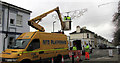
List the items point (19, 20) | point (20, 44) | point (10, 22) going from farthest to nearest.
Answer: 1. point (19, 20)
2. point (10, 22)
3. point (20, 44)

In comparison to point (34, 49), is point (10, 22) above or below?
above

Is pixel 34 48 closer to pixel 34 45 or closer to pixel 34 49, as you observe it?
pixel 34 49

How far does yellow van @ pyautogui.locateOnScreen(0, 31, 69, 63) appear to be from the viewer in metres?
8.63

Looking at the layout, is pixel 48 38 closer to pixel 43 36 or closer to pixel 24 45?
pixel 43 36

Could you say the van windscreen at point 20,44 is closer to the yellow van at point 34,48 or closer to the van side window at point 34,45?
the yellow van at point 34,48

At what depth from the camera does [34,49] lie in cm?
960

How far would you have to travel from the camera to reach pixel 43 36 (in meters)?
10.6

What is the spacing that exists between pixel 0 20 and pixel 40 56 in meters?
9.90

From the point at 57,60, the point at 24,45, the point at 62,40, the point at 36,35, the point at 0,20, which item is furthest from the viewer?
the point at 0,20

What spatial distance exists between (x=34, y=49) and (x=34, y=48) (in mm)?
71

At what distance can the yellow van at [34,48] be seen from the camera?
863cm

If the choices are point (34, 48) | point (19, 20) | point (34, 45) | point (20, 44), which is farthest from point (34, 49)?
point (19, 20)

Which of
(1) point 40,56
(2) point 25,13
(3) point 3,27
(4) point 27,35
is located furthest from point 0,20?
(1) point 40,56

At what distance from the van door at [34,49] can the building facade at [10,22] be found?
8.90m
